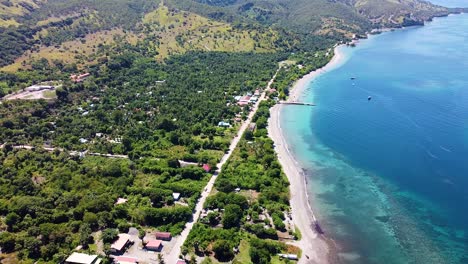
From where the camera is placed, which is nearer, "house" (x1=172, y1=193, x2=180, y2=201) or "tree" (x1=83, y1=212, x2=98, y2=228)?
"tree" (x1=83, y1=212, x2=98, y2=228)

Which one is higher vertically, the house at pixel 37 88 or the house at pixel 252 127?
the house at pixel 37 88

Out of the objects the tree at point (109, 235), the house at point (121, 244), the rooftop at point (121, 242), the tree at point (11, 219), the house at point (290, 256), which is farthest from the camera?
the tree at point (11, 219)

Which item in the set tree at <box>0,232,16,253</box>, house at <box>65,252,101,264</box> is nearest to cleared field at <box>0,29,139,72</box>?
tree at <box>0,232,16,253</box>

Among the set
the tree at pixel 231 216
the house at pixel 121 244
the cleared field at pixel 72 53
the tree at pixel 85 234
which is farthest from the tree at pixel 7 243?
the cleared field at pixel 72 53

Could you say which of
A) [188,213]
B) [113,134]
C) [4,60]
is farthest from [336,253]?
[4,60]

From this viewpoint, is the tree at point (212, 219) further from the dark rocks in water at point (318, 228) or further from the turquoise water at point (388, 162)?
the turquoise water at point (388, 162)

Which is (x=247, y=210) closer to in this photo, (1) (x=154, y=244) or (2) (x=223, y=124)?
(1) (x=154, y=244)

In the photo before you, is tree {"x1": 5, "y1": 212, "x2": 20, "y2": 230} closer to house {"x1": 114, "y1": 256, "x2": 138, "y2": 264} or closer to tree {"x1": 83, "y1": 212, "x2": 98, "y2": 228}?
tree {"x1": 83, "y1": 212, "x2": 98, "y2": 228}
